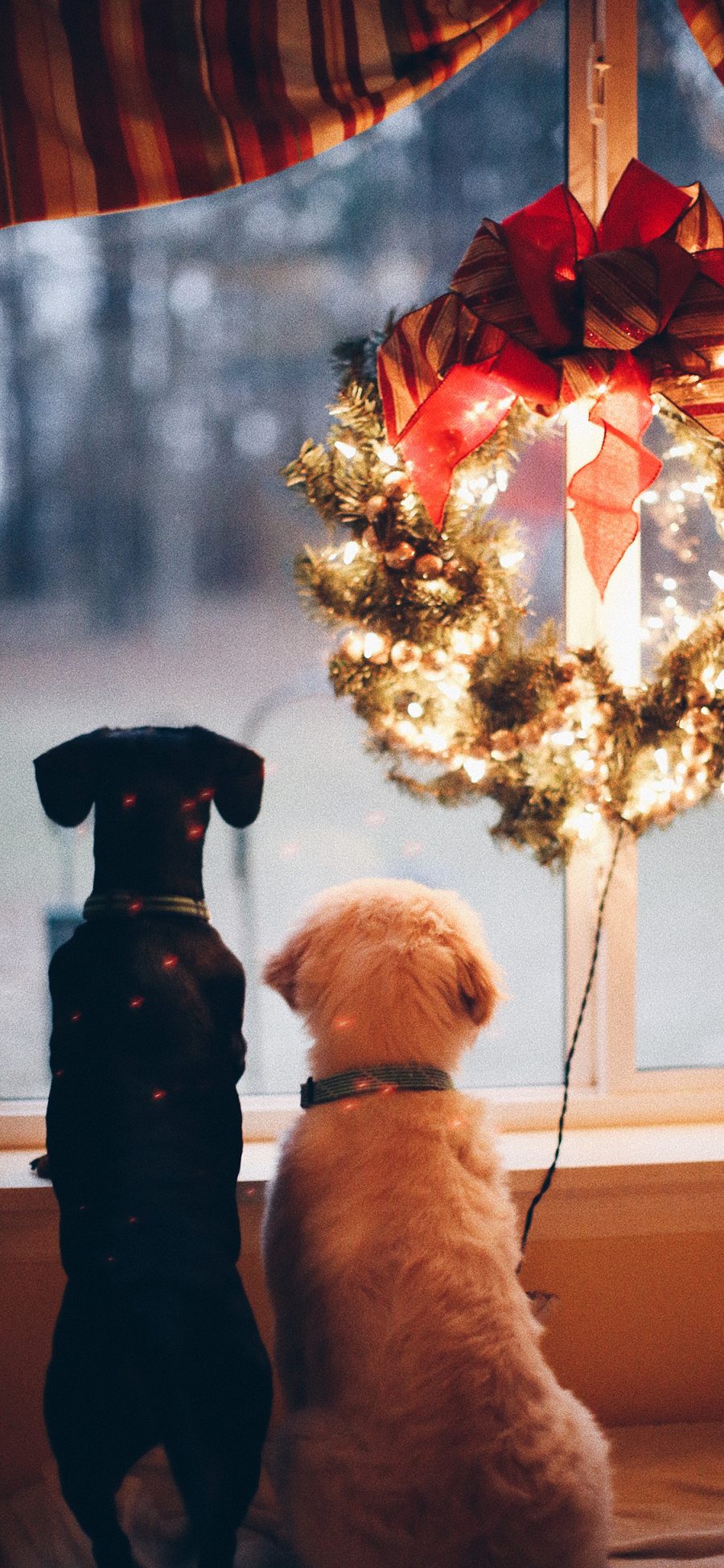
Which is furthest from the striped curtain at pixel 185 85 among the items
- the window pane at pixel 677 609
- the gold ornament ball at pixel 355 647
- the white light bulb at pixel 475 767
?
the white light bulb at pixel 475 767

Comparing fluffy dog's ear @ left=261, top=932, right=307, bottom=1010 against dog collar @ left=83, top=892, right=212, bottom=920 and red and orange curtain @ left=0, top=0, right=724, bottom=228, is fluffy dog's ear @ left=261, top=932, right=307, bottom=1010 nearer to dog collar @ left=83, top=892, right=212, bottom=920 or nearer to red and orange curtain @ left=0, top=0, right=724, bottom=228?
dog collar @ left=83, top=892, right=212, bottom=920

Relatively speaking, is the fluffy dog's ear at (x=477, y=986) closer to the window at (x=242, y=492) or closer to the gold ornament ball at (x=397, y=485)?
the window at (x=242, y=492)

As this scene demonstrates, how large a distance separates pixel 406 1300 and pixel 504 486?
45.8 inches

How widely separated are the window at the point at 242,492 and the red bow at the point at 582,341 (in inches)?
14.9

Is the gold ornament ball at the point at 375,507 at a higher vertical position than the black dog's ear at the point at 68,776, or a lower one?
higher

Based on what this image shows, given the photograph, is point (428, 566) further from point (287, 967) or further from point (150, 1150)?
point (150, 1150)

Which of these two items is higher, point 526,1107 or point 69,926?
point 69,926

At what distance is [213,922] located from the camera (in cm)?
190

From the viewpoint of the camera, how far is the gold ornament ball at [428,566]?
1552mm

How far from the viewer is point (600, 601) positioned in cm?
176

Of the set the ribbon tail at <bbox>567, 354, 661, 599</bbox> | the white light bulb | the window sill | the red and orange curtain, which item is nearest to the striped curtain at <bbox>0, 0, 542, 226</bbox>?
the red and orange curtain

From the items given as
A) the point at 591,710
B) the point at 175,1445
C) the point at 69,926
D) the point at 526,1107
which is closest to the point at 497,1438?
the point at 175,1445

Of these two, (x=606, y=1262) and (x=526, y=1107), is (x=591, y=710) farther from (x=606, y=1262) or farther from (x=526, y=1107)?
(x=606, y=1262)

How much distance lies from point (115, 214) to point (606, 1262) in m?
1.92
